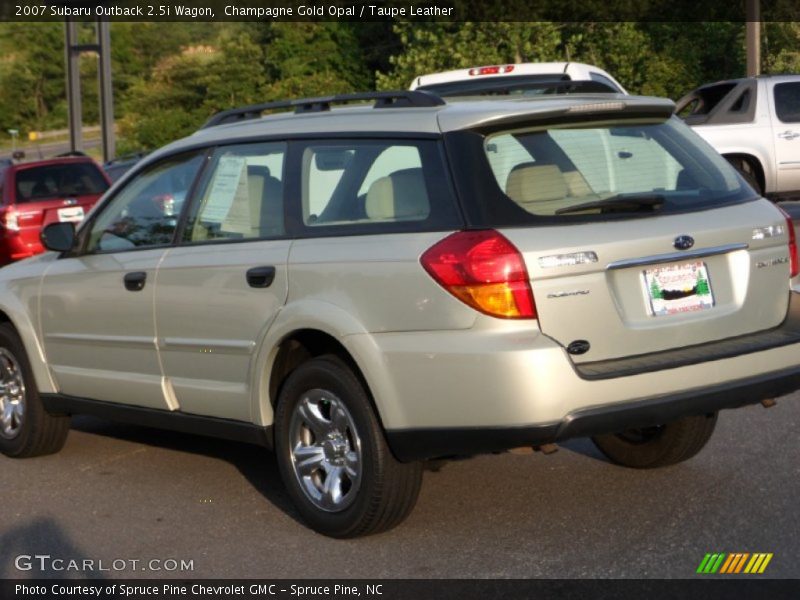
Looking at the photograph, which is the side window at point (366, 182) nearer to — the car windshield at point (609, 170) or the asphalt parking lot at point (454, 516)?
the car windshield at point (609, 170)

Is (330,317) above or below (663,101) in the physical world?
below

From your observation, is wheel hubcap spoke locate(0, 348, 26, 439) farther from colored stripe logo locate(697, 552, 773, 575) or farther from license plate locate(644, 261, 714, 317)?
colored stripe logo locate(697, 552, 773, 575)

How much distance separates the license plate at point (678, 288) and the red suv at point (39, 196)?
1387 centimetres

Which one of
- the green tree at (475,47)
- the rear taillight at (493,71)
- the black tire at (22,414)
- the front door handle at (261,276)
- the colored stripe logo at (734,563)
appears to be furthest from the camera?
the green tree at (475,47)

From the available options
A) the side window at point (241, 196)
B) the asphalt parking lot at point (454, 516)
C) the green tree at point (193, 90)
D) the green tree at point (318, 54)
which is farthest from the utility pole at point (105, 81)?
the side window at point (241, 196)

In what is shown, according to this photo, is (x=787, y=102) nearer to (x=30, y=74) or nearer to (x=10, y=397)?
(x=10, y=397)

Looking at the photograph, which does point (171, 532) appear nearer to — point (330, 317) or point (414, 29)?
point (330, 317)

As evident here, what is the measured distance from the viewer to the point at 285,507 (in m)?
6.40

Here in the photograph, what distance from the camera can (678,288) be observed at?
548 centimetres

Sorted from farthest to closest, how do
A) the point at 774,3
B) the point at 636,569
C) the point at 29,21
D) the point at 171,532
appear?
the point at 29,21 < the point at 774,3 < the point at 171,532 < the point at 636,569

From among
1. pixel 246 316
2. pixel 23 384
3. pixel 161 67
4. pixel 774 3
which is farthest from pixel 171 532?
pixel 161 67

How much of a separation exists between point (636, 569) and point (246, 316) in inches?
78.4

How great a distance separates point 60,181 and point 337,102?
1320 cm

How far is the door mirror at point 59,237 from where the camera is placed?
7.38m
